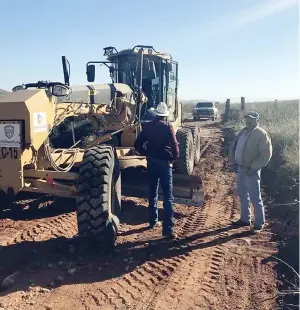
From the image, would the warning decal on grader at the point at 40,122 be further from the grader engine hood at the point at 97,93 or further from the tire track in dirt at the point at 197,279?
the tire track in dirt at the point at 197,279

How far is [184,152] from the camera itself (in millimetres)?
8891

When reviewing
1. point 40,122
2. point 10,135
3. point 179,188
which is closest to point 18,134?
point 10,135

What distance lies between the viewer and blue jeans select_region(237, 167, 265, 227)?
6105 millimetres

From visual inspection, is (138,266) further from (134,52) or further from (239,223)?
(134,52)

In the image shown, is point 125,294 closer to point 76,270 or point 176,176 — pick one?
point 76,270

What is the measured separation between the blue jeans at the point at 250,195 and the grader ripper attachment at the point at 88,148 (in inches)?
26.5

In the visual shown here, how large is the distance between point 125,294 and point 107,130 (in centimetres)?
424

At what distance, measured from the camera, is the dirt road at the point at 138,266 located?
3973mm

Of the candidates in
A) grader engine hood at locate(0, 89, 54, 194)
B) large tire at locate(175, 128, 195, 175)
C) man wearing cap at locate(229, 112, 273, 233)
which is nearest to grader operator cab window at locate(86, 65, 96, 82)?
large tire at locate(175, 128, 195, 175)

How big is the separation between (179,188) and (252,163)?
1.34m

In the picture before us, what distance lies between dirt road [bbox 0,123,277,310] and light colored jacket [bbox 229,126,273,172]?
3.39 ft

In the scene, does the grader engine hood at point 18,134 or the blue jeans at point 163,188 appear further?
the blue jeans at point 163,188

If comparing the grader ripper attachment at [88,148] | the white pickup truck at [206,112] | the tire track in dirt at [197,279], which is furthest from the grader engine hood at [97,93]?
the white pickup truck at [206,112]

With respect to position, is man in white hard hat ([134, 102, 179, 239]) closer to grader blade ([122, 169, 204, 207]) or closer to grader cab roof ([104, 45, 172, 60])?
grader blade ([122, 169, 204, 207])
